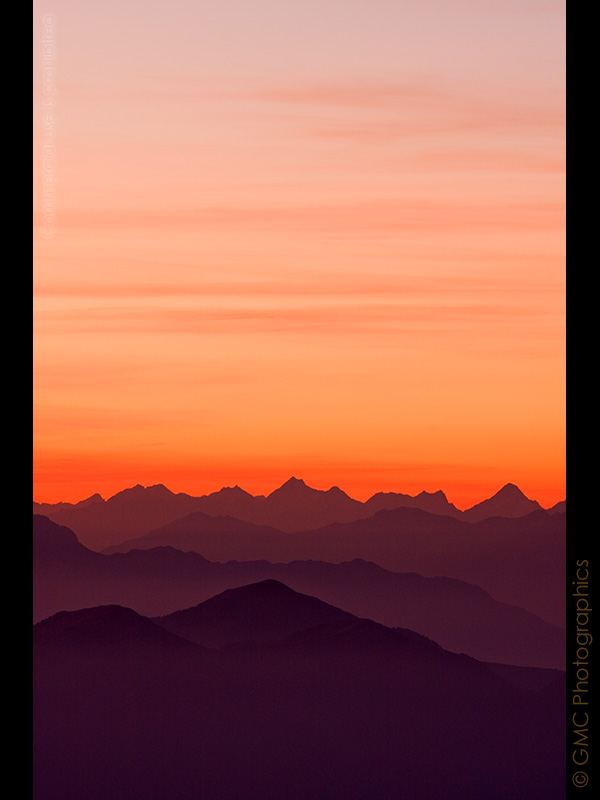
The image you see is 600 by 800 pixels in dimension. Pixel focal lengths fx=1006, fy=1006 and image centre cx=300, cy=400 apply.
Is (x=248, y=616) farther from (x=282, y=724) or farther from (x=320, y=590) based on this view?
(x=282, y=724)

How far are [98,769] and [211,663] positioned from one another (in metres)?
3.04

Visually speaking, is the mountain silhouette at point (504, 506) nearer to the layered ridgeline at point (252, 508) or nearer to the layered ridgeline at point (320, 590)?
the layered ridgeline at point (252, 508)

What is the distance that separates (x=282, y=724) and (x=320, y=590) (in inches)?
113

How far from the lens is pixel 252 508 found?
1792 centimetres

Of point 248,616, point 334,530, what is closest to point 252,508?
point 334,530

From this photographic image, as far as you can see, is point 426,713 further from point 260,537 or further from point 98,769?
point 98,769

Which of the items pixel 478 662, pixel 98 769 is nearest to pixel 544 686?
pixel 478 662

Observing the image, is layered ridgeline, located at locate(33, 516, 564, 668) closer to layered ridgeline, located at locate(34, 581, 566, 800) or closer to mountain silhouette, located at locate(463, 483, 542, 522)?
layered ridgeline, located at locate(34, 581, 566, 800)

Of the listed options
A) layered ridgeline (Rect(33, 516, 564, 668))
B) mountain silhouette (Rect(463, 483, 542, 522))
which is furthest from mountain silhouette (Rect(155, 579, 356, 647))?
mountain silhouette (Rect(463, 483, 542, 522))

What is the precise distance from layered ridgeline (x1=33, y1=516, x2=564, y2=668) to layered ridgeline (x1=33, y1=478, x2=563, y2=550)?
55 centimetres

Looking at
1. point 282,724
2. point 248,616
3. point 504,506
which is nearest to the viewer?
point 282,724
